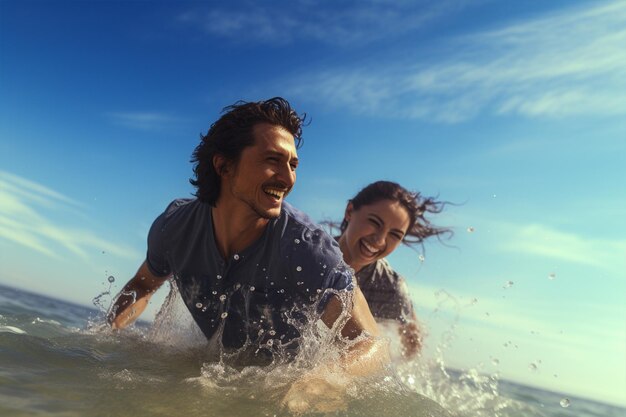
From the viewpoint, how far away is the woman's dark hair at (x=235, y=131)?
158 inches

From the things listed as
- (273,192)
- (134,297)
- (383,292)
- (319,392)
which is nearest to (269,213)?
(273,192)

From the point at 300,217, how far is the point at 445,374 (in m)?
3.55

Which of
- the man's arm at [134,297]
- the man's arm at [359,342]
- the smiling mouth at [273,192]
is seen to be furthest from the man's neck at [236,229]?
the man's arm at [134,297]

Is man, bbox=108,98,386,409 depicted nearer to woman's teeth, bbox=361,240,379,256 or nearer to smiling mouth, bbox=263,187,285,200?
smiling mouth, bbox=263,187,285,200

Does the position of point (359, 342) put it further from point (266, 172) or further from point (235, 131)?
point (235, 131)

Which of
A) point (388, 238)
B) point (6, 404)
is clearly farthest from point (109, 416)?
point (388, 238)

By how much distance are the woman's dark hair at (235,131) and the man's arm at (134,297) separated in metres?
0.97

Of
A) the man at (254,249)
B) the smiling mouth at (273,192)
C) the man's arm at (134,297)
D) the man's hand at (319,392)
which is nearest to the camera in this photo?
the man's hand at (319,392)

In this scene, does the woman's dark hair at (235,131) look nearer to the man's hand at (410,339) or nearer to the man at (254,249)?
the man at (254,249)

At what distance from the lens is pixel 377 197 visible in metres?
5.91

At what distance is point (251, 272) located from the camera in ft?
12.5

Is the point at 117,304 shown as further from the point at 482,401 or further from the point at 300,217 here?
the point at 482,401

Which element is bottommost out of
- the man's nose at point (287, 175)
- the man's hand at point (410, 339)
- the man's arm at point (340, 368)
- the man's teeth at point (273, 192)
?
the man's arm at point (340, 368)

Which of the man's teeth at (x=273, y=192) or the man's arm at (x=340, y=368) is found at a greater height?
the man's teeth at (x=273, y=192)
